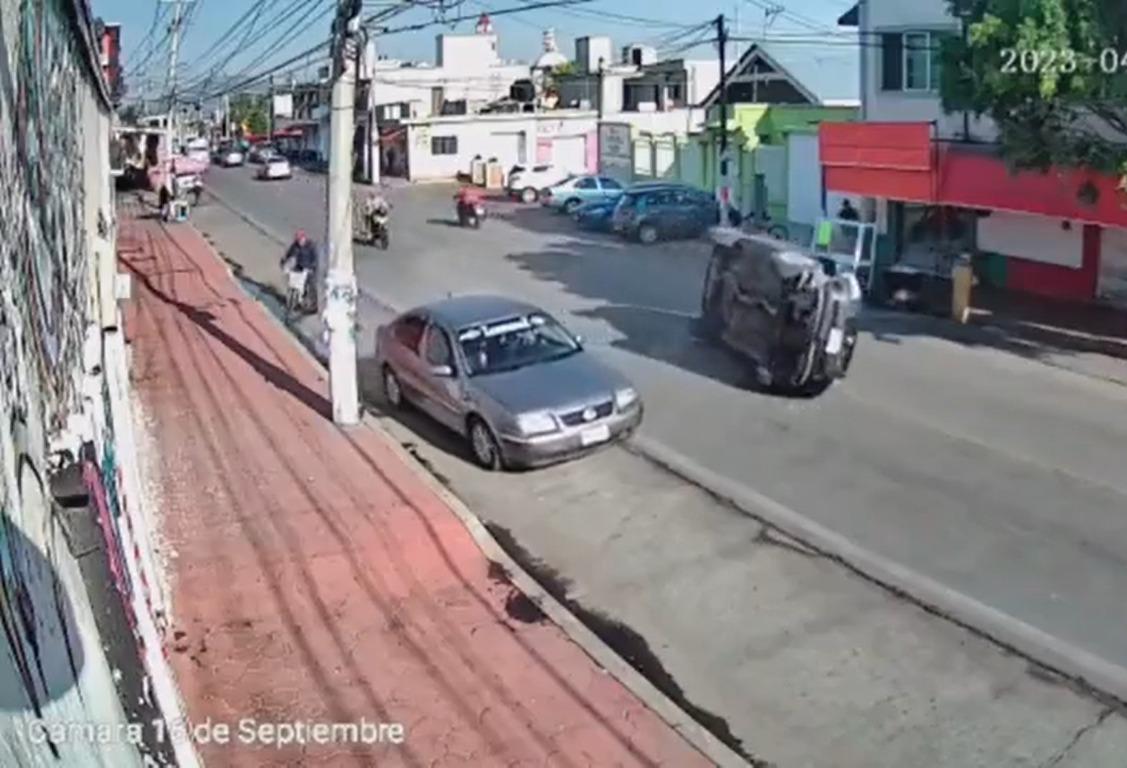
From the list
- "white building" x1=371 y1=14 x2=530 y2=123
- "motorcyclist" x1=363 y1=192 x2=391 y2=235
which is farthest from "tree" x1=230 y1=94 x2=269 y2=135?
"motorcyclist" x1=363 y1=192 x2=391 y2=235

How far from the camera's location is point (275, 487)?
42.3ft

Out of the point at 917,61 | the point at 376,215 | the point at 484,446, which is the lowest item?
the point at 484,446

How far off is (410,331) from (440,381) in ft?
4.34

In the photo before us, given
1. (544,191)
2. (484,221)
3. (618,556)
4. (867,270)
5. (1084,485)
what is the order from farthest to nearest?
(544,191), (484,221), (867,270), (1084,485), (618,556)

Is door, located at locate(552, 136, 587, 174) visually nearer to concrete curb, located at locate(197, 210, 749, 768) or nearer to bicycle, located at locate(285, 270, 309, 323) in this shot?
bicycle, located at locate(285, 270, 309, 323)

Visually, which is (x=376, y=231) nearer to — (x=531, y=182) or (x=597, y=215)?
(x=597, y=215)

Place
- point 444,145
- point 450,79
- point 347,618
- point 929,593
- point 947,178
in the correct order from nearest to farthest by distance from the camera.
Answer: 1. point 347,618
2. point 929,593
3. point 947,178
4. point 444,145
5. point 450,79

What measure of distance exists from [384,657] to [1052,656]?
4.37 metres

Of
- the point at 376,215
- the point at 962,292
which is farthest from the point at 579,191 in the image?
the point at 962,292

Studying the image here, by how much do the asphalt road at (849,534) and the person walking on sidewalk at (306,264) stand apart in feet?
9.60

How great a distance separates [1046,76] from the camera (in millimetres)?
16516

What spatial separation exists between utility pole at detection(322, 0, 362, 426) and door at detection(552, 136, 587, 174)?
144ft

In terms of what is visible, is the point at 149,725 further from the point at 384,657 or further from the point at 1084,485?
the point at 1084,485

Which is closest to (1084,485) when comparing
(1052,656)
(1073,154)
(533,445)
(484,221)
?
(1052,656)
